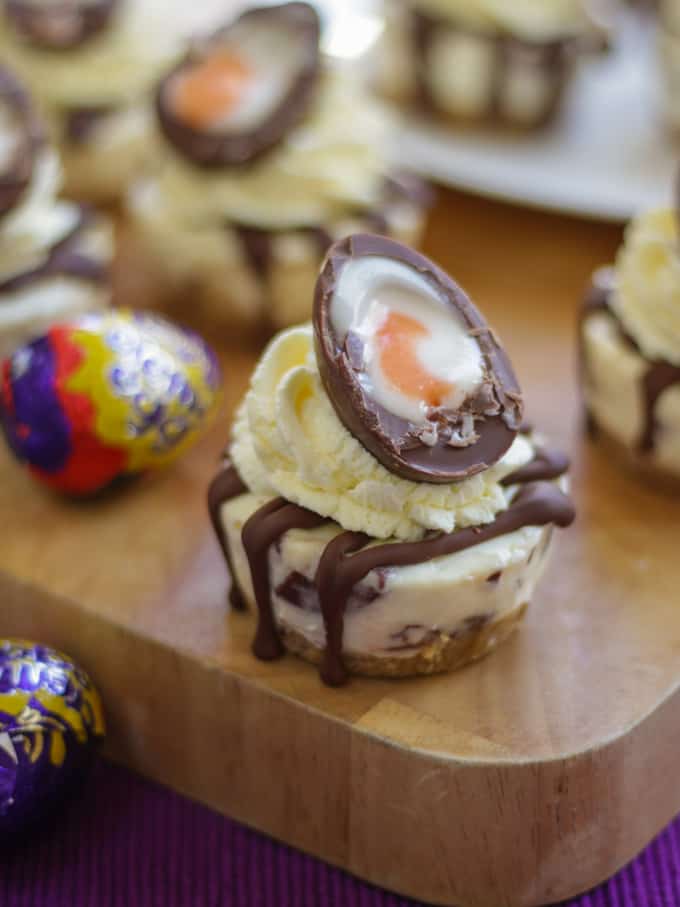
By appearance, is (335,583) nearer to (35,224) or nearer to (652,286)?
(652,286)

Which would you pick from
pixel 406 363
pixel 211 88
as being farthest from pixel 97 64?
pixel 406 363

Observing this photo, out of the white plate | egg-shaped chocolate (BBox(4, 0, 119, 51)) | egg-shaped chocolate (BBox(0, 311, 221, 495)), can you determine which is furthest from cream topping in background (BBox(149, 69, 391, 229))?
egg-shaped chocolate (BBox(4, 0, 119, 51))

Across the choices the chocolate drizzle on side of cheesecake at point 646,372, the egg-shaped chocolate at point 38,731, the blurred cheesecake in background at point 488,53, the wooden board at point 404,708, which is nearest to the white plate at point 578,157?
the blurred cheesecake in background at point 488,53

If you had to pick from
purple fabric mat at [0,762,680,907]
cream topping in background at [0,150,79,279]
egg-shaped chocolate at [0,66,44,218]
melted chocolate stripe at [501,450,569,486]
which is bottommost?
purple fabric mat at [0,762,680,907]

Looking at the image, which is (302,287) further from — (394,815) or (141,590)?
(394,815)

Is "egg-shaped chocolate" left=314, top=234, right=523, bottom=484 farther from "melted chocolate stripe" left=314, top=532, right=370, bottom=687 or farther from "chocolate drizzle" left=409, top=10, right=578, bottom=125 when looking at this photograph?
"chocolate drizzle" left=409, top=10, right=578, bottom=125

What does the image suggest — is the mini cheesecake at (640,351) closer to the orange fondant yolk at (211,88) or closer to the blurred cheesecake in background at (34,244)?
the orange fondant yolk at (211,88)
